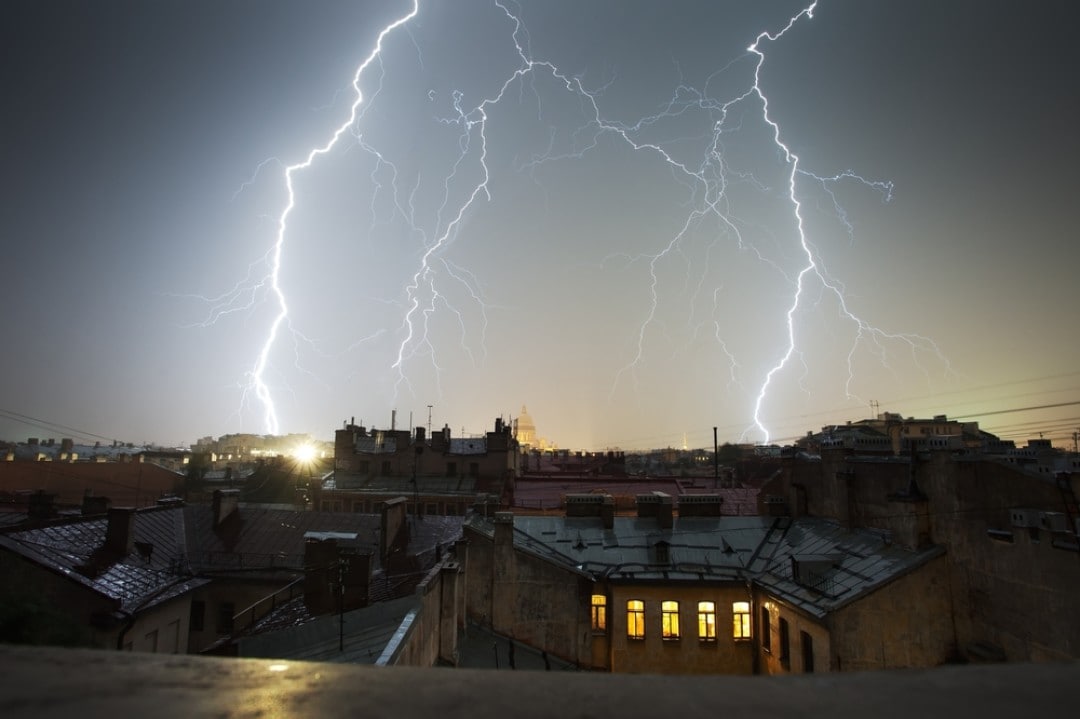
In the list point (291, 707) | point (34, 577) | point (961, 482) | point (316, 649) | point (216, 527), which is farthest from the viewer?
point (216, 527)

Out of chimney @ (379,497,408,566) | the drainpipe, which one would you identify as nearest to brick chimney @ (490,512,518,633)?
chimney @ (379,497,408,566)

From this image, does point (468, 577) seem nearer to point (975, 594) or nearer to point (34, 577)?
point (34, 577)

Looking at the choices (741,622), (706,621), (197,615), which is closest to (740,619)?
(741,622)

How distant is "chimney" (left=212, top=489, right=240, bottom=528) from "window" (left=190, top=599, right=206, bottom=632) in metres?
5.56

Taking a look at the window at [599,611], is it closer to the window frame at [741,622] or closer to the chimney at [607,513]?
the chimney at [607,513]

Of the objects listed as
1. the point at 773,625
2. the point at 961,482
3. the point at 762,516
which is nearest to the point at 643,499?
the point at 762,516

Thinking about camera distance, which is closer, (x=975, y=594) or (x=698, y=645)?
(x=975, y=594)

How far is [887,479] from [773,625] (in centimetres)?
645

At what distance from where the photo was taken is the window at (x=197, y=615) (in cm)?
2141

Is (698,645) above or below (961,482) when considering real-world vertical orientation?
below

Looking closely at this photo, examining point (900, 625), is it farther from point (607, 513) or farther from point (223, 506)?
point (223, 506)

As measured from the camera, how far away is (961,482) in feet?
59.5

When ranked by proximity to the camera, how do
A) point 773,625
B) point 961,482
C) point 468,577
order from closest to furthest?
point 961,482, point 773,625, point 468,577

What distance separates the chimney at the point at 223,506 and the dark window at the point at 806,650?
2341 centimetres
